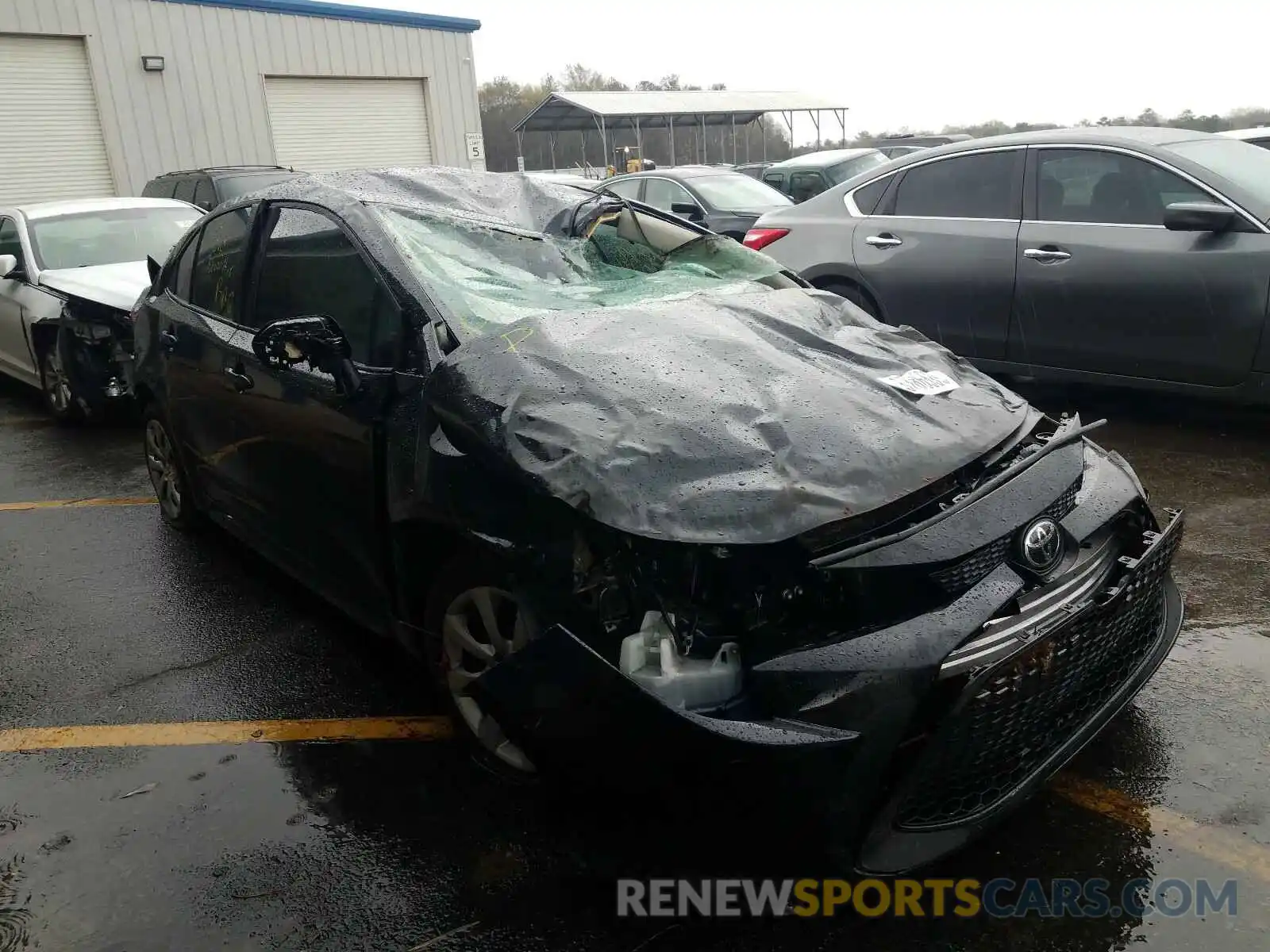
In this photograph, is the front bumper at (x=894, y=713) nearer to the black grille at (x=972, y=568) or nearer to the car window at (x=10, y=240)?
the black grille at (x=972, y=568)

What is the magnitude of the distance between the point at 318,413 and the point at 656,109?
2955 cm

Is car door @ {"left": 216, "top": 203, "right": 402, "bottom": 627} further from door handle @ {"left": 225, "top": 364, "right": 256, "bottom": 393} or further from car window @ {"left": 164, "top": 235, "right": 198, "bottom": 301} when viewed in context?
car window @ {"left": 164, "top": 235, "right": 198, "bottom": 301}

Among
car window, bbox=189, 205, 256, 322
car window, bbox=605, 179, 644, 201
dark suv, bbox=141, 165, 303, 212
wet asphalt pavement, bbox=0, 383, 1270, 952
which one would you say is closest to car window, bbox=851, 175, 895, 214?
wet asphalt pavement, bbox=0, 383, 1270, 952

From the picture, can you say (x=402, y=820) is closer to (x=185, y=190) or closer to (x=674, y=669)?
(x=674, y=669)

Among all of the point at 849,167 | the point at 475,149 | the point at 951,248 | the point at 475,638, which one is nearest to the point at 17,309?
the point at 475,638

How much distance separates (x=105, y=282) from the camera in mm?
6969

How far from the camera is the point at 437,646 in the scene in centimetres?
280

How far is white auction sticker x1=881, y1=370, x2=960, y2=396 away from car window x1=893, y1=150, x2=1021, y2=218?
132 inches

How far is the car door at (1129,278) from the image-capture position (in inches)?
191

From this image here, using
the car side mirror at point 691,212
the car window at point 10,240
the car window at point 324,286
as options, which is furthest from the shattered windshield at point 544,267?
the car side mirror at point 691,212

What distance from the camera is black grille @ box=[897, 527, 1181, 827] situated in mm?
2035

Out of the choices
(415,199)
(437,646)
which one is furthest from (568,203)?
(437,646)

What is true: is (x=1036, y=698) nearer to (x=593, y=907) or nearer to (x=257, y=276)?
(x=593, y=907)

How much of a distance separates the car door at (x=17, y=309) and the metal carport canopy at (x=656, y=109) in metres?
22.7
